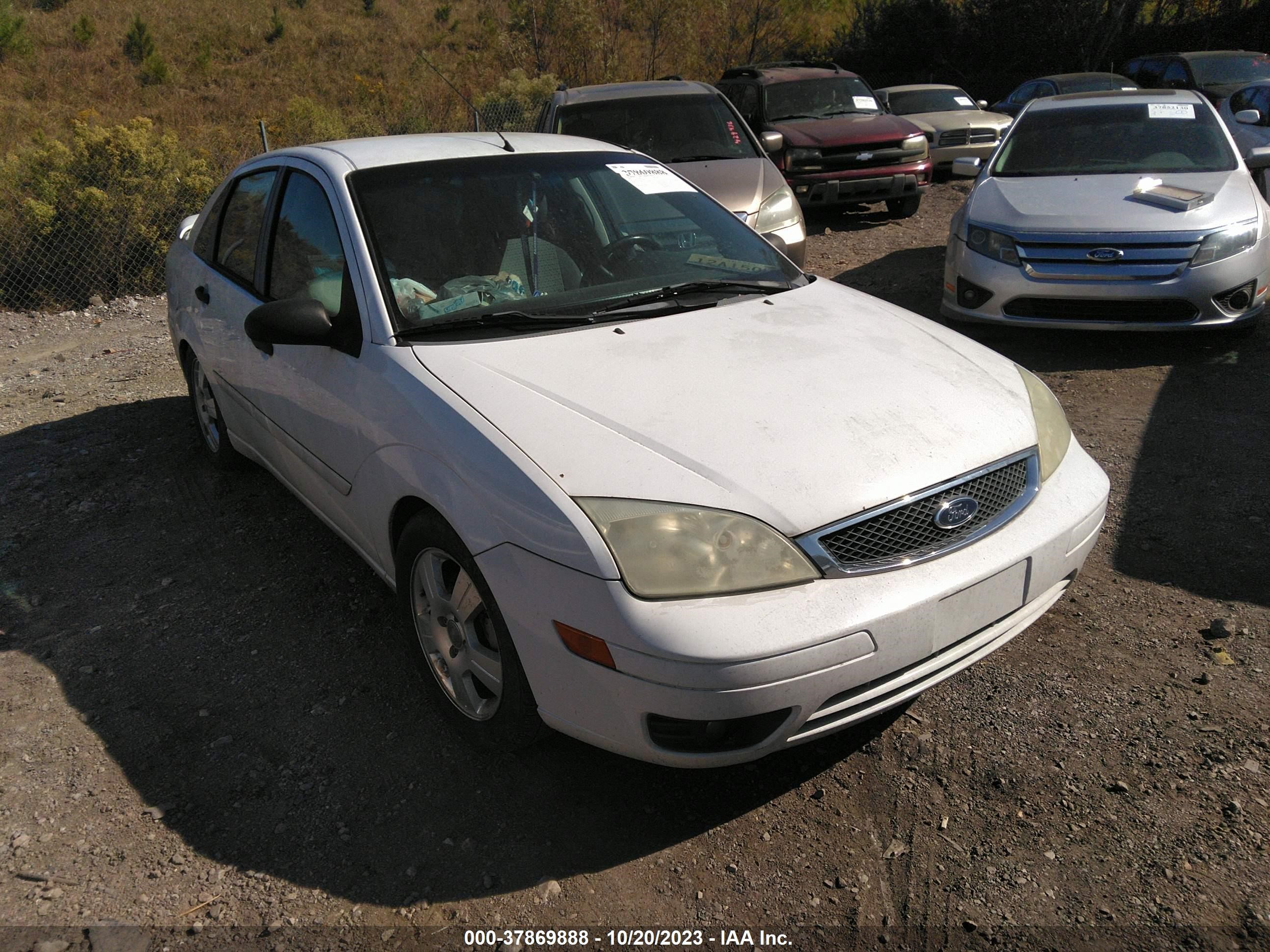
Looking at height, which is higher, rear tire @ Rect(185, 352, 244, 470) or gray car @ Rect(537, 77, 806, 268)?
gray car @ Rect(537, 77, 806, 268)

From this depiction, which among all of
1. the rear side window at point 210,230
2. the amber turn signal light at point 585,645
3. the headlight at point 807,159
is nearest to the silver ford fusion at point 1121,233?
the headlight at point 807,159

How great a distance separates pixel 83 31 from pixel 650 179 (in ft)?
113

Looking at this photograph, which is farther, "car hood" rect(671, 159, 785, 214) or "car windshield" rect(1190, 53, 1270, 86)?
"car windshield" rect(1190, 53, 1270, 86)

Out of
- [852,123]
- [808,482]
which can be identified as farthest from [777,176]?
[808,482]

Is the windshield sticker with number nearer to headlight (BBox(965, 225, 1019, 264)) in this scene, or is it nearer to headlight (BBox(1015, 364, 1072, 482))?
headlight (BBox(1015, 364, 1072, 482))

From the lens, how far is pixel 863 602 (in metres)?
2.23

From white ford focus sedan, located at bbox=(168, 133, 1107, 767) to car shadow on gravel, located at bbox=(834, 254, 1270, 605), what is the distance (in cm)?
107

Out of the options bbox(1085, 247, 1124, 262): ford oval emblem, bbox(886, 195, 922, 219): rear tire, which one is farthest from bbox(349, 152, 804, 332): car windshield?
bbox(886, 195, 922, 219): rear tire

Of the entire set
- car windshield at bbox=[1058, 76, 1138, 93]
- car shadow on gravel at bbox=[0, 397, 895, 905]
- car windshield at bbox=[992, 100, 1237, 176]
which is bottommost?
car windshield at bbox=[1058, 76, 1138, 93]

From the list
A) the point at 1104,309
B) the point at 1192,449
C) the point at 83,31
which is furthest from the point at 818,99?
the point at 83,31

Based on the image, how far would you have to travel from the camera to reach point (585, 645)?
2.22 meters

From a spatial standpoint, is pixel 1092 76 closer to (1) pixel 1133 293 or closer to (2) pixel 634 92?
(2) pixel 634 92

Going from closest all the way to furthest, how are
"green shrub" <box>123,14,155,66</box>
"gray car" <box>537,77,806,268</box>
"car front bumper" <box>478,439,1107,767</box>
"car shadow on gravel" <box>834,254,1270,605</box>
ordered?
1. "car front bumper" <box>478,439,1107,767</box>
2. "car shadow on gravel" <box>834,254,1270,605</box>
3. "gray car" <box>537,77,806,268</box>
4. "green shrub" <box>123,14,155,66</box>

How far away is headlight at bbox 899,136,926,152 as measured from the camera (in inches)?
426
